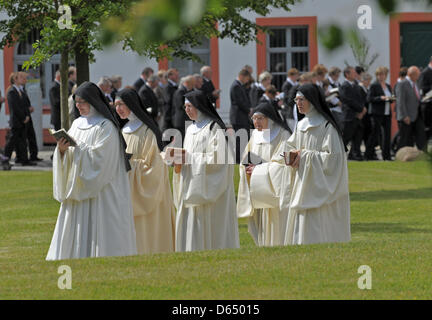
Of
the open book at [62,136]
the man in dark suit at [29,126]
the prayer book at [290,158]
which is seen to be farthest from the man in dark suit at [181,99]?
the open book at [62,136]

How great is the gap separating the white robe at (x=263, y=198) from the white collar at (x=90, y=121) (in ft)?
7.73

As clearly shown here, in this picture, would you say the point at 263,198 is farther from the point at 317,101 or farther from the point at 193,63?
the point at 193,63

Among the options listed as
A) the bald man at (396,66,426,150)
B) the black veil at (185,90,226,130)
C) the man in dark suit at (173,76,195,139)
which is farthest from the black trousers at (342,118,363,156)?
the black veil at (185,90,226,130)

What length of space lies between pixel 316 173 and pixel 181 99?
11.6m

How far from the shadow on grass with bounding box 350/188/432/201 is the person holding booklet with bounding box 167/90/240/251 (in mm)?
6306

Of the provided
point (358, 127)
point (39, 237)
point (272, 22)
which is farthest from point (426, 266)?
point (272, 22)

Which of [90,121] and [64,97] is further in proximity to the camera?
[64,97]

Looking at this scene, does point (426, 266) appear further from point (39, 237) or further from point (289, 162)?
point (39, 237)

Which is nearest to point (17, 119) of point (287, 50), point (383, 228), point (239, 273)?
A: point (287, 50)

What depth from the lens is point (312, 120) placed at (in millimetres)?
10836

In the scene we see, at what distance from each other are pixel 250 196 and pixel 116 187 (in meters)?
2.26

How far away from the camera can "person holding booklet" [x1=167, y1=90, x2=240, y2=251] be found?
1121 centimetres

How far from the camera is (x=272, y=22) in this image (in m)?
29.0

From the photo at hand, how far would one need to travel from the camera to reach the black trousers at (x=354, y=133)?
23.0 m
